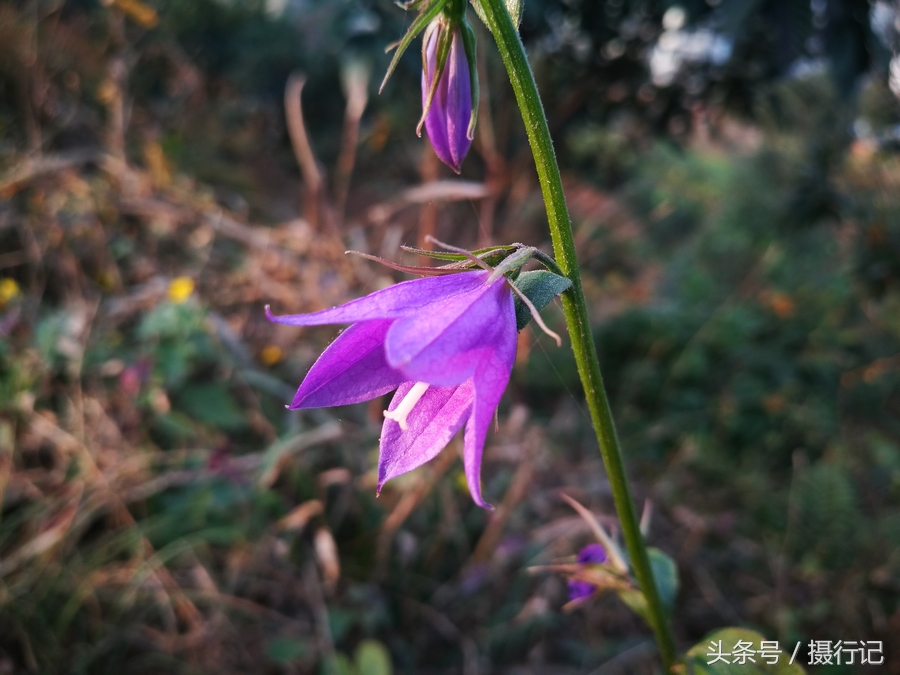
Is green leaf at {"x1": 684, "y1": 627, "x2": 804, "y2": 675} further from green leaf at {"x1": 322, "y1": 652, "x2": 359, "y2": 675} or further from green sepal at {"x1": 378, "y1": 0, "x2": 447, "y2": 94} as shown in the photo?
green leaf at {"x1": 322, "y1": 652, "x2": 359, "y2": 675}

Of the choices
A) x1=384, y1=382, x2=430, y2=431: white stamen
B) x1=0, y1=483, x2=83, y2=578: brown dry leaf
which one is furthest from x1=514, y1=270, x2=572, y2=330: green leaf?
x1=0, y1=483, x2=83, y2=578: brown dry leaf

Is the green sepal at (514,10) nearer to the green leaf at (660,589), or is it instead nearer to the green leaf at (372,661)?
the green leaf at (660,589)

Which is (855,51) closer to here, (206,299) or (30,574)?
(206,299)

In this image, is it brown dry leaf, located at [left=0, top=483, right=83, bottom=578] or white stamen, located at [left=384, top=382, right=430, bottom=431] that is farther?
brown dry leaf, located at [left=0, top=483, right=83, bottom=578]

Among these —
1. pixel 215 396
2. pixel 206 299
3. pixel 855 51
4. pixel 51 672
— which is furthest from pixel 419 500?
pixel 855 51

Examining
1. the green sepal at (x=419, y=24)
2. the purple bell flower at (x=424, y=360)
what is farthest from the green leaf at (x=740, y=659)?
the green sepal at (x=419, y=24)

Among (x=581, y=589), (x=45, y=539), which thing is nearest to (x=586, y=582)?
(x=581, y=589)

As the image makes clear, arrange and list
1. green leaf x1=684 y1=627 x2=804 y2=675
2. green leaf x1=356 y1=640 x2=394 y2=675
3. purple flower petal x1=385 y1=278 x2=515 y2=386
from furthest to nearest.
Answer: green leaf x1=356 y1=640 x2=394 y2=675, green leaf x1=684 y1=627 x2=804 y2=675, purple flower petal x1=385 y1=278 x2=515 y2=386
